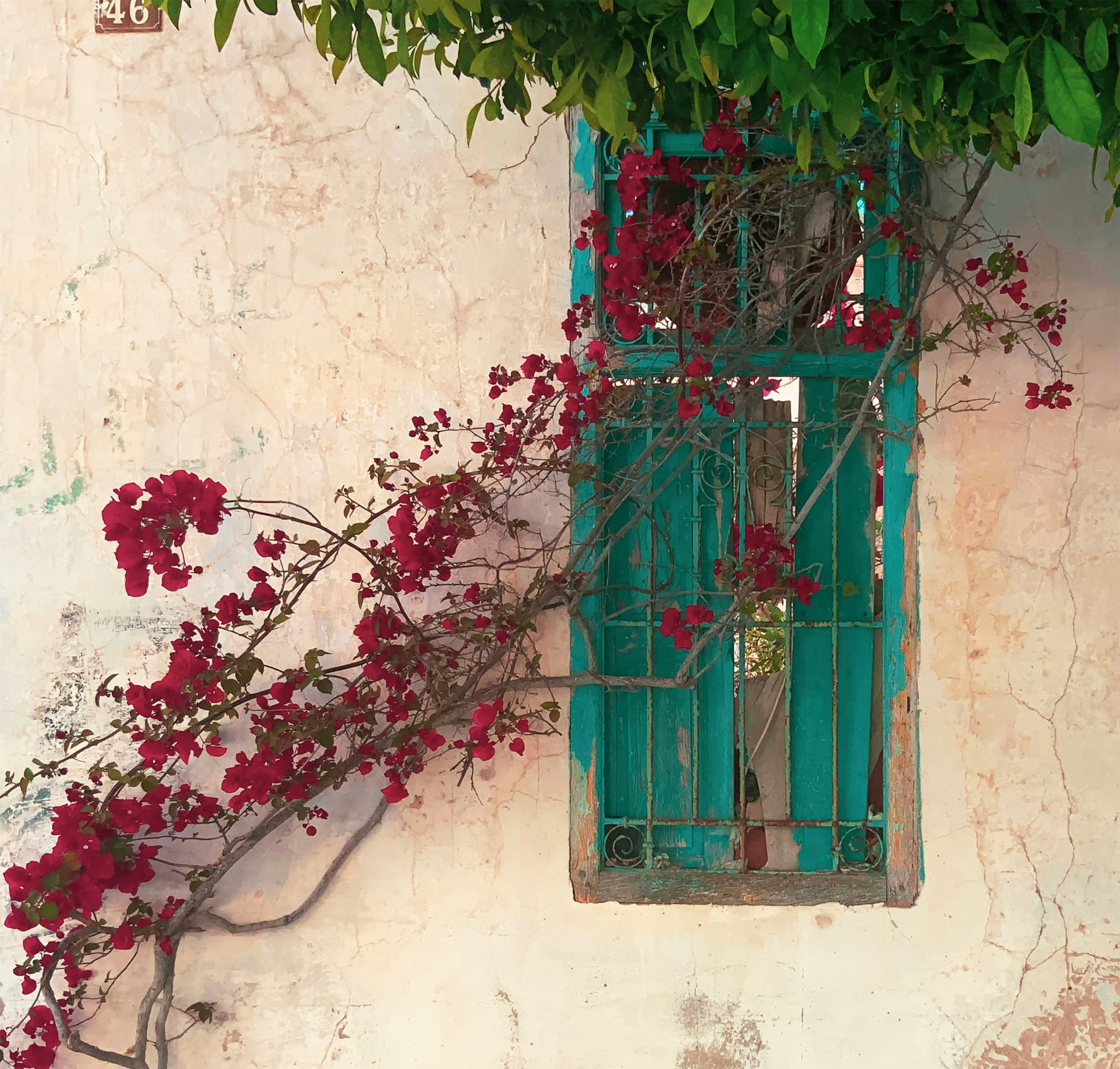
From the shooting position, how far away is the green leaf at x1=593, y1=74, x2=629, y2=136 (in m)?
1.32

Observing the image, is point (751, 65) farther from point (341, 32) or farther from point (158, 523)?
point (158, 523)

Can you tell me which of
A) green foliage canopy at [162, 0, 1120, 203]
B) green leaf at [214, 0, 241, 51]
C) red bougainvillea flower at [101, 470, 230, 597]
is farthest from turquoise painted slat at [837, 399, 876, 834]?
green leaf at [214, 0, 241, 51]

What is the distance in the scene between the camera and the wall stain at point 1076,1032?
221 cm

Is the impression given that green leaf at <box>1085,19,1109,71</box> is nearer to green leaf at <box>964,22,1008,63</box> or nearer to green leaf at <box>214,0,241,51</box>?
green leaf at <box>964,22,1008,63</box>

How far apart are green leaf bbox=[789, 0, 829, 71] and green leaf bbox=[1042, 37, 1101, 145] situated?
0.28 m

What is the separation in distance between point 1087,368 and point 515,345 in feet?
4.52

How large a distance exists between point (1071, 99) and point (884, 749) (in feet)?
5.21

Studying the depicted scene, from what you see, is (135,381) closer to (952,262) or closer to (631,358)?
(631,358)

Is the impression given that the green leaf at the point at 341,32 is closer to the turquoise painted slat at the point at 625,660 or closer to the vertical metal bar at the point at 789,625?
the turquoise painted slat at the point at 625,660

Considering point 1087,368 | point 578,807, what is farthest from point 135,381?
point 1087,368

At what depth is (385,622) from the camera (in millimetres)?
2105

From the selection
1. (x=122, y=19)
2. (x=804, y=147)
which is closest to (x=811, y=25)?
(x=804, y=147)

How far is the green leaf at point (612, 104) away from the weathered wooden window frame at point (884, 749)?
3.07ft

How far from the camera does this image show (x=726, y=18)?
1.11 metres
